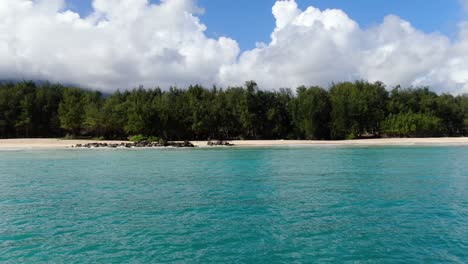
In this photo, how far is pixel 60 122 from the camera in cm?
8725

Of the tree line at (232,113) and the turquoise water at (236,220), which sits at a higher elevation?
the tree line at (232,113)

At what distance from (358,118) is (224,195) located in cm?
7111

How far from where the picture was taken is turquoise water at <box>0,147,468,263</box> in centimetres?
945

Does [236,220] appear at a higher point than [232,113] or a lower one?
lower

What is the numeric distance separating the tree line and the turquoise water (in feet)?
195

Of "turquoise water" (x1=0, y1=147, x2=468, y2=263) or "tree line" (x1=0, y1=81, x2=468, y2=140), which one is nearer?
"turquoise water" (x1=0, y1=147, x2=468, y2=263)

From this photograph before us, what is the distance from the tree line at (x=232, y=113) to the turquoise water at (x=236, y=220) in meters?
59.4

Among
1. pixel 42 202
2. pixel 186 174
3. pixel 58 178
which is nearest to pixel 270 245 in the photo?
pixel 42 202

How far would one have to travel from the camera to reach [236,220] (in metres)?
12.6

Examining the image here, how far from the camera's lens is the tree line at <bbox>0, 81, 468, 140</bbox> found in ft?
266

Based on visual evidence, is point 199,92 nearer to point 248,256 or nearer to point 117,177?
point 117,177

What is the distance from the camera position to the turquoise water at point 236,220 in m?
9.45

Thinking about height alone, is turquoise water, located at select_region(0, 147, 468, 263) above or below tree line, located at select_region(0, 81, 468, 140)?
below

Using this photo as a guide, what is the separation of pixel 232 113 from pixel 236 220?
71.5m
